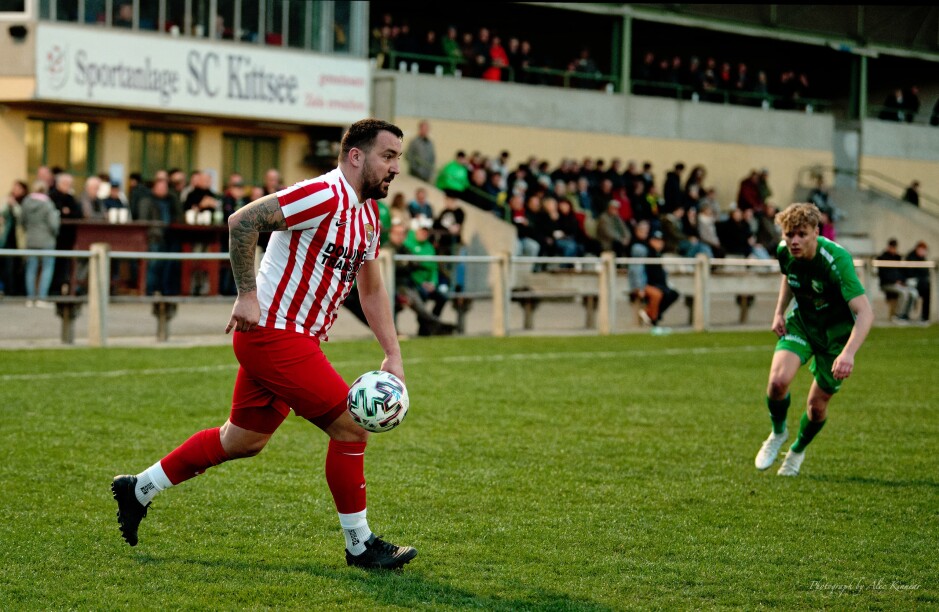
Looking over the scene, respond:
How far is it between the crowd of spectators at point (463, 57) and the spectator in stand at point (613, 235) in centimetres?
731

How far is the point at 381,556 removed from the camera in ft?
18.7

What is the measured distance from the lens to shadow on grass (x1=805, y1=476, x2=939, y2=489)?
26.3 ft

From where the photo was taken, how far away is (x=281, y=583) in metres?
5.43

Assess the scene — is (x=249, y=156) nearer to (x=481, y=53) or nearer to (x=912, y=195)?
(x=481, y=53)

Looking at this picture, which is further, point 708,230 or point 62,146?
point 708,230

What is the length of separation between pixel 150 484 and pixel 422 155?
20139 millimetres

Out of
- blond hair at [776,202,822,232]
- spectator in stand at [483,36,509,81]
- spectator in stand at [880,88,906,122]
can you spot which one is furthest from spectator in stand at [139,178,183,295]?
spectator in stand at [880,88,906,122]

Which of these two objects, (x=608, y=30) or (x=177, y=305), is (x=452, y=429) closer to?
(x=177, y=305)

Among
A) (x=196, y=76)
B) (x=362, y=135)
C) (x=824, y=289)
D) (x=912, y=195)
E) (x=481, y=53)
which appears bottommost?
(x=824, y=289)

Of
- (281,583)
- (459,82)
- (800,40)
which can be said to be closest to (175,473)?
(281,583)

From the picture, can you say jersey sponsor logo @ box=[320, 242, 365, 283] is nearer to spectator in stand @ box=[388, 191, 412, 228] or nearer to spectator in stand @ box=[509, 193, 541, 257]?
spectator in stand @ box=[388, 191, 412, 228]

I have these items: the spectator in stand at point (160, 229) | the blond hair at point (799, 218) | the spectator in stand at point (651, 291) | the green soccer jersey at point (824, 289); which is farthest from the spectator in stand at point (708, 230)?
the blond hair at point (799, 218)

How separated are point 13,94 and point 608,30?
1935cm

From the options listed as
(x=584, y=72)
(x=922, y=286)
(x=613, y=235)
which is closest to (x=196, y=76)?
(x=613, y=235)
